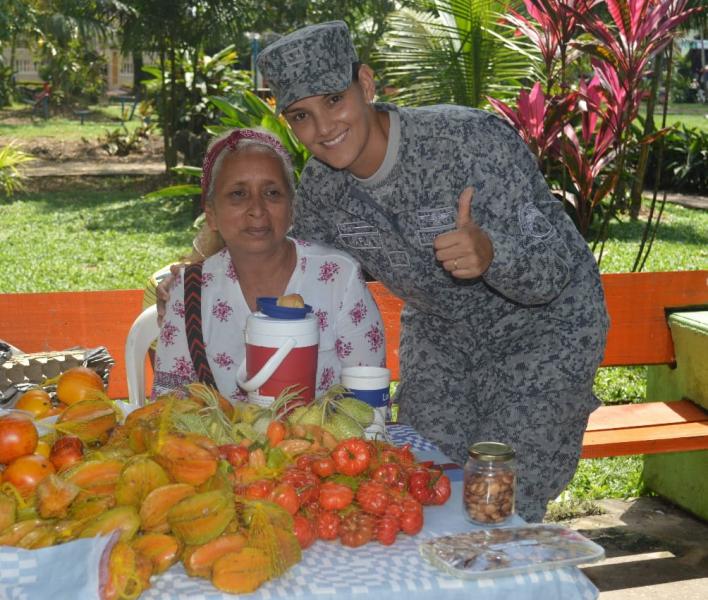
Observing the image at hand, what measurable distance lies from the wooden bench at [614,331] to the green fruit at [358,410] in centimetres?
198

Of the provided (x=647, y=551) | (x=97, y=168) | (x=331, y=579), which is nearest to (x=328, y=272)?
(x=331, y=579)

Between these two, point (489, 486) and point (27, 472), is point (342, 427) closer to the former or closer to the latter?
point (489, 486)

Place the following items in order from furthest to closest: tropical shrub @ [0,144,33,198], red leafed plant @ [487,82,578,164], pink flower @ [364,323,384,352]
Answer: tropical shrub @ [0,144,33,198] < red leafed plant @ [487,82,578,164] < pink flower @ [364,323,384,352]

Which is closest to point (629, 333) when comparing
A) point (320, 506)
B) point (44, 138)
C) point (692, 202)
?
point (320, 506)

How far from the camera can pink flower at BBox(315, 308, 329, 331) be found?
9.61 feet

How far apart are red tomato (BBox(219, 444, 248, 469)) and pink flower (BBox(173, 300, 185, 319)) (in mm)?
1026

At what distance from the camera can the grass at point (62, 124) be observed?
78.0 feet

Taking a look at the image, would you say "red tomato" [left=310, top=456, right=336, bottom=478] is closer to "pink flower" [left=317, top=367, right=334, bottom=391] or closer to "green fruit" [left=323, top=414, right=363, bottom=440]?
"green fruit" [left=323, top=414, right=363, bottom=440]

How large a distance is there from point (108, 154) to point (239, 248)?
60.8 ft

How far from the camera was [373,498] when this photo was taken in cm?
183

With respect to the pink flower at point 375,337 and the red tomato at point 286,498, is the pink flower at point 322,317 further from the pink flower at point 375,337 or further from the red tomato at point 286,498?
the red tomato at point 286,498

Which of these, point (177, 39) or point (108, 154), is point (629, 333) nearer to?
point (177, 39)

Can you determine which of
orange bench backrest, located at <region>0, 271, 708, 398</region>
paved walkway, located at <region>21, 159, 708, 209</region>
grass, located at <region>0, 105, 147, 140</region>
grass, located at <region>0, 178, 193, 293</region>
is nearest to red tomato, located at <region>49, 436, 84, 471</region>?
orange bench backrest, located at <region>0, 271, 708, 398</region>

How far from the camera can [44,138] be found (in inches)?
896
